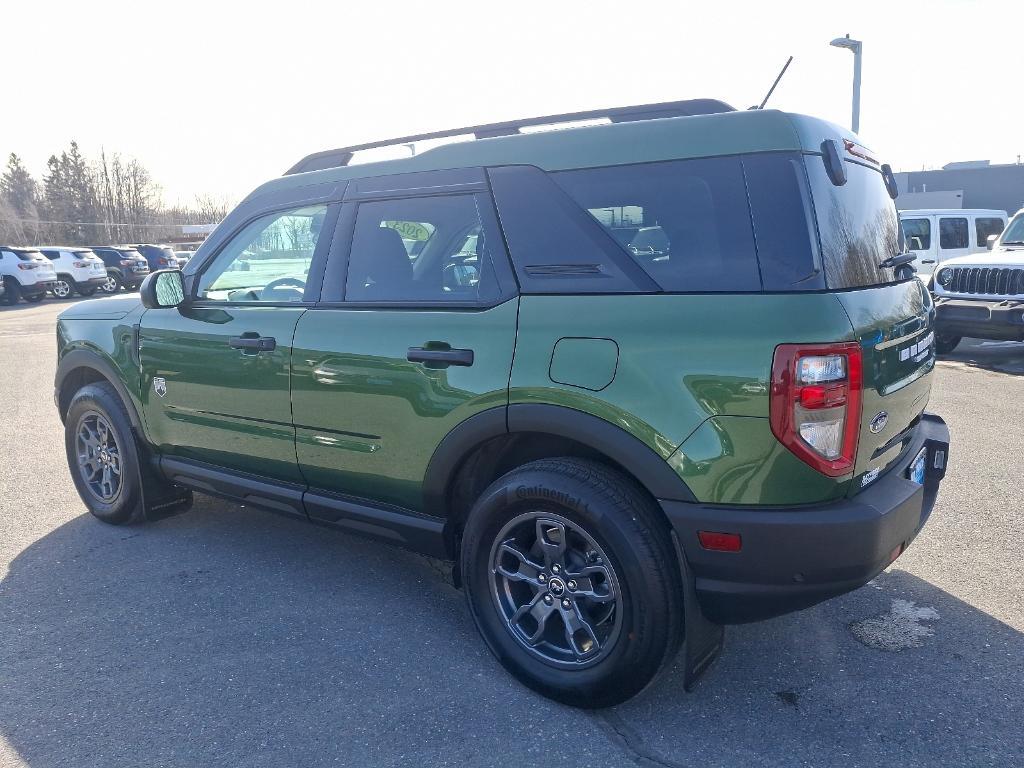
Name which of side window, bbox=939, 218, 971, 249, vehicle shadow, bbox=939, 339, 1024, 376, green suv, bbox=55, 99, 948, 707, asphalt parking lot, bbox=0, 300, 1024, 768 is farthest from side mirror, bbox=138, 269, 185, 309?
side window, bbox=939, 218, 971, 249

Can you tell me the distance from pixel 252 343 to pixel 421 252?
0.95 meters

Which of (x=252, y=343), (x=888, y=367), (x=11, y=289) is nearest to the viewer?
(x=888, y=367)

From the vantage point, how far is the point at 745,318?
231 centimetres

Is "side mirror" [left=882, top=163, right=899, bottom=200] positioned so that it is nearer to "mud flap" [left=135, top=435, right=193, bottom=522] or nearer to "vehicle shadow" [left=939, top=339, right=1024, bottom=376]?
"mud flap" [left=135, top=435, right=193, bottom=522]

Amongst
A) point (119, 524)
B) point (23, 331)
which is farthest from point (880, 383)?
point (23, 331)

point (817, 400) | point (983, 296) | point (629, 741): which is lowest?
point (629, 741)

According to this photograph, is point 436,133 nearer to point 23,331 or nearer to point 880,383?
point 880,383

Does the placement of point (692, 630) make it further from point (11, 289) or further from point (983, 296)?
point (11, 289)

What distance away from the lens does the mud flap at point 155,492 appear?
4.31m

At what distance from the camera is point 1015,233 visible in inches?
395

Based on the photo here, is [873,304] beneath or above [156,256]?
beneath

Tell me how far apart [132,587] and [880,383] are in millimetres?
3384

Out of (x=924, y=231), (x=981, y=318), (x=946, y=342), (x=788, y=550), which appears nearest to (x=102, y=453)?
(x=788, y=550)

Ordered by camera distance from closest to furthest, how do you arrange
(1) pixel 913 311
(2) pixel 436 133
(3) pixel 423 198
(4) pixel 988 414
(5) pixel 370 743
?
(5) pixel 370 743, (1) pixel 913 311, (3) pixel 423 198, (2) pixel 436 133, (4) pixel 988 414
